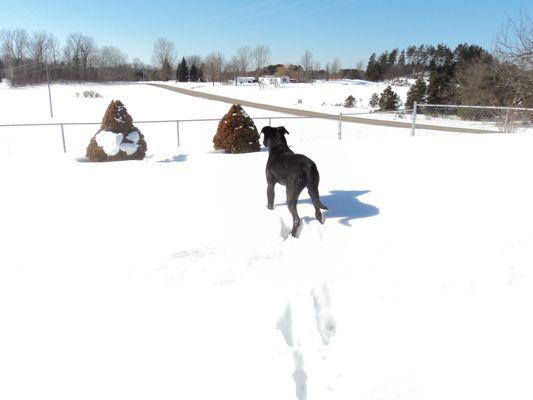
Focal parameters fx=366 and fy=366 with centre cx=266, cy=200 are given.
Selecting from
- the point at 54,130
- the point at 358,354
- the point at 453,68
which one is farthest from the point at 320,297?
the point at 453,68

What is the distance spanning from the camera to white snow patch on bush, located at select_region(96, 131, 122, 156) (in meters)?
10.1

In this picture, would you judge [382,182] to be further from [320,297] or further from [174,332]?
[174,332]

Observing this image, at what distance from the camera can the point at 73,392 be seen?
7.53ft

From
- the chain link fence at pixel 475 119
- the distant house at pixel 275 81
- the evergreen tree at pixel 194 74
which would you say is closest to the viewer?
the chain link fence at pixel 475 119

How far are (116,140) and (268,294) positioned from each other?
8342 mm

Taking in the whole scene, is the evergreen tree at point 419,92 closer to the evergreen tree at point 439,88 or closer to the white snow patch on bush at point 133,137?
the evergreen tree at point 439,88

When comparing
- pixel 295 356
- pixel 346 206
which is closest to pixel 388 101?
pixel 346 206

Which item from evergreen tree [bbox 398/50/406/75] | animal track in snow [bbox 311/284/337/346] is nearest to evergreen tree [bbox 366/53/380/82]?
evergreen tree [bbox 398/50/406/75]

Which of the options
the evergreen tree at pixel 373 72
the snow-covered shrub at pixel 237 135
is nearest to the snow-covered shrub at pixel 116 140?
the snow-covered shrub at pixel 237 135

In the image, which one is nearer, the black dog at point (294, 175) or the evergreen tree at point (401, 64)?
the black dog at point (294, 175)

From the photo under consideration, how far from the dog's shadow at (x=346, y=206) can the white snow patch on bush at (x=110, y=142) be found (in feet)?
21.5

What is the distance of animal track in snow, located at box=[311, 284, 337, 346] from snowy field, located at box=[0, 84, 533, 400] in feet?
0.04

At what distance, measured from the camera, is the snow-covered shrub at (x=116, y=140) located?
10.1 meters

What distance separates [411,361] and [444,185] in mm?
4169
